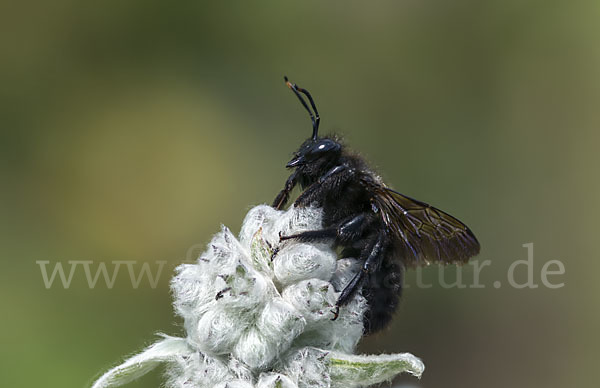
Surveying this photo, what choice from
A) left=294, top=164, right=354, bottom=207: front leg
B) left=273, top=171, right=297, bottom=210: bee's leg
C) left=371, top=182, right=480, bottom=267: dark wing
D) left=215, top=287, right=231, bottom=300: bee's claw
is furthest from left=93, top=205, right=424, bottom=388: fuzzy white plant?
left=371, top=182, right=480, bottom=267: dark wing

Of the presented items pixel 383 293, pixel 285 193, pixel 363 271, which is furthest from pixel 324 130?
pixel 363 271

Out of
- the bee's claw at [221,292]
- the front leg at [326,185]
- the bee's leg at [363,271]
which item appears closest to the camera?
the bee's claw at [221,292]

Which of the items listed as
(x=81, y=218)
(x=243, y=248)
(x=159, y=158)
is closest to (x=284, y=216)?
(x=243, y=248)

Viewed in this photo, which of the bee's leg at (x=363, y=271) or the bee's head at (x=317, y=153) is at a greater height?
the bee's head at (x=317, y=153)

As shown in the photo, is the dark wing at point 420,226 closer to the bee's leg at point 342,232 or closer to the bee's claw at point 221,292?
the bee's leg at point 342,232

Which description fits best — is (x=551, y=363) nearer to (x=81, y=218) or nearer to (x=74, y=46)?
(x=81, y=218)

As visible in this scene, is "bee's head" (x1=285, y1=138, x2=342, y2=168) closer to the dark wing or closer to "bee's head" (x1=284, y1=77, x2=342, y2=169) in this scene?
"bee's head" (x1=284, y1=77, x2=342, y2=169)

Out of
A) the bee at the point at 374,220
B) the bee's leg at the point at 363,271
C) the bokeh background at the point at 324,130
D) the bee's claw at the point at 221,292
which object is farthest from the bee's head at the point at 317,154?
the bokeh background at the point at 324,130

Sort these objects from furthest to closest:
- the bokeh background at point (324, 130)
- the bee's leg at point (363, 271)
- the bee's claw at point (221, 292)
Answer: the bokeh background at point (324, 130) < the bee's leg at point (363, 271) < the bee's claw at point (221, 292)
